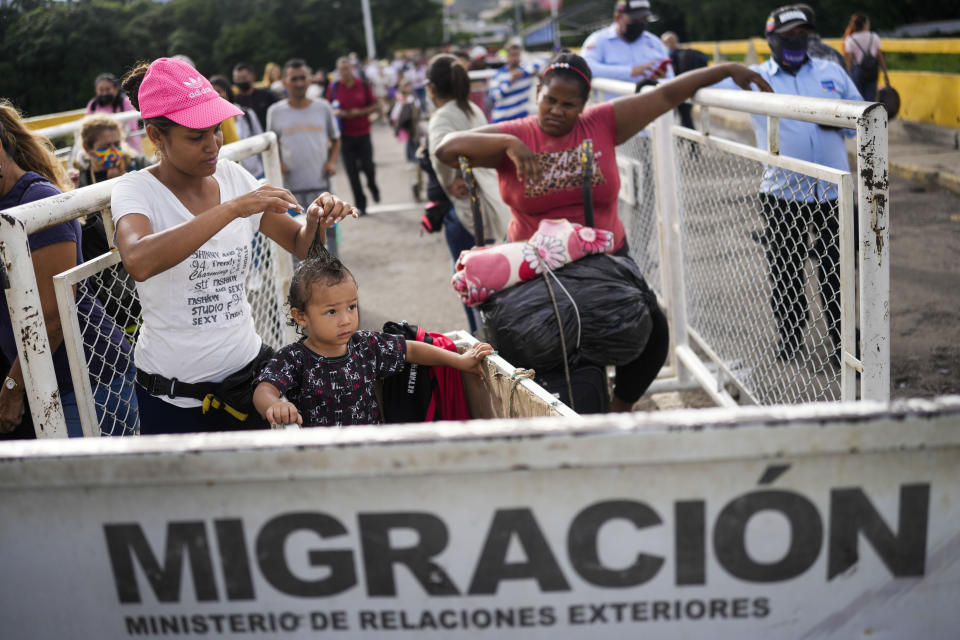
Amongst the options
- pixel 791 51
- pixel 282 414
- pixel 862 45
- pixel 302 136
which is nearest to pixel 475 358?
pixel 282 414

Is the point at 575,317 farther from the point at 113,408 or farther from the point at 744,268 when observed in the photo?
the point at 113,408

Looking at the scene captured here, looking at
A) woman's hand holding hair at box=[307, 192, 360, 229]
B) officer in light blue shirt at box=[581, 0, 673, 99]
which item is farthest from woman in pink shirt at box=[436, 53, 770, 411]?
officer in light blue shirt at box=[581, 0, 673, 99]

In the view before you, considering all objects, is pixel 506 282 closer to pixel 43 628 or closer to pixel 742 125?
pixel 43 628

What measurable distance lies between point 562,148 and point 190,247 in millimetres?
1793

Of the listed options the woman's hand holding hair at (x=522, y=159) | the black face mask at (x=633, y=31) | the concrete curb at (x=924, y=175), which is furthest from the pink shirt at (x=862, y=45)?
the woman's hand holding hair at (x=522, y=159)

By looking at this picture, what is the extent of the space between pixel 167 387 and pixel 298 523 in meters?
1.45

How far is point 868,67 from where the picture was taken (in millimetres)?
11695

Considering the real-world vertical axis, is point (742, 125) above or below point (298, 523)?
below

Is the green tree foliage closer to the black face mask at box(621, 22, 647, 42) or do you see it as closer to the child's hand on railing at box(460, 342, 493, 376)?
the child's hand on railing at box(460, 342, 493, 376)

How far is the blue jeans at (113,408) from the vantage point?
300 centimetres

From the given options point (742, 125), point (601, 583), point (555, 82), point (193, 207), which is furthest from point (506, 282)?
point (742, 125)

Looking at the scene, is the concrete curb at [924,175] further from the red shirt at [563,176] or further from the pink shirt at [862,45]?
the red shirt at [563,176]

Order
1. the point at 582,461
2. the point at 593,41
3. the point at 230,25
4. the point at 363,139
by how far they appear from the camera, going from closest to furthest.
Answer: the point at 582,461, the point at 593,41, the point at 363,139, the point at 230,25

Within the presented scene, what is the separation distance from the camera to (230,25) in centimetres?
3006
